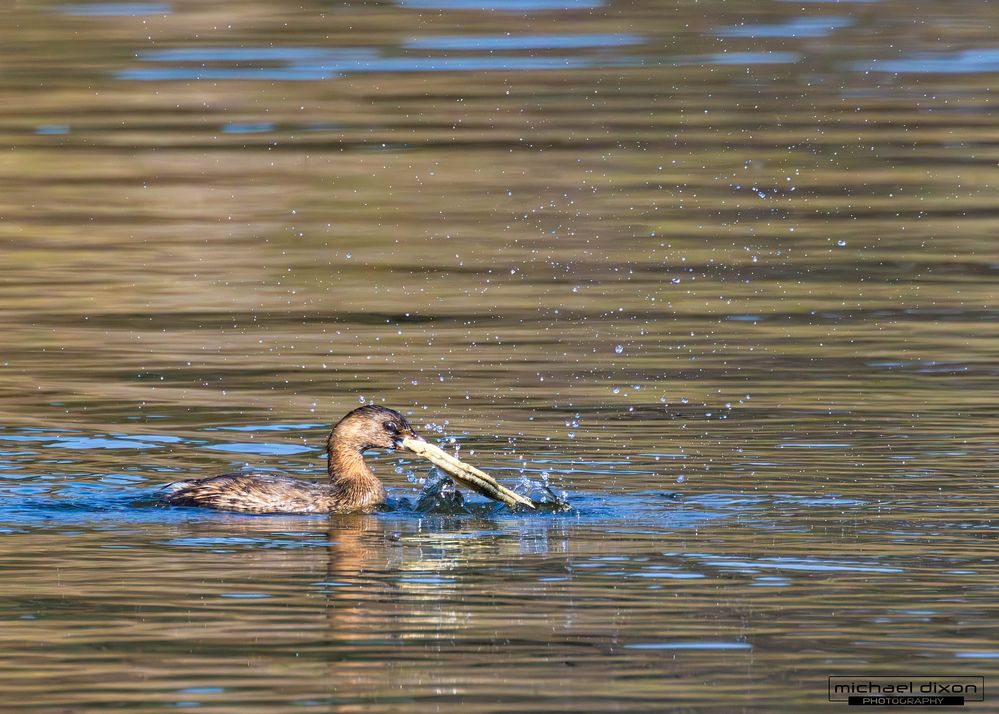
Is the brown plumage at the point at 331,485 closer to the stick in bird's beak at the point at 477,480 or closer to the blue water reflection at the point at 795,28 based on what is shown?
the stick in bird's beak at the point at 477,480

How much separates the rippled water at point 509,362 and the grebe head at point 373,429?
47 centimetres

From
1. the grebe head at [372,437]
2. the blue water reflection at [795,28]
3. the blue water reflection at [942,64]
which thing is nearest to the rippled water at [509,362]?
the blue water reflection at [942,64]

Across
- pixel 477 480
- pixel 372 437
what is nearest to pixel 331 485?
pixel 372 437

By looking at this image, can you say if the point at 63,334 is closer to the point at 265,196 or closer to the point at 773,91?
the point at 265,196

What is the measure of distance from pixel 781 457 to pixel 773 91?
16420 millimetres

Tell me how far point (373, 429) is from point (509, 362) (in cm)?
259

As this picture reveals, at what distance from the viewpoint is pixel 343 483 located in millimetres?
11594

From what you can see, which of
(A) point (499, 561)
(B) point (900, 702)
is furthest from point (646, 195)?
(B) point (900, 702)

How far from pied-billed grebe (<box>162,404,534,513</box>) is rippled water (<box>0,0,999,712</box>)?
13 cm

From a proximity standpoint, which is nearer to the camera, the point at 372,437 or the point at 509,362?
the point at 372,437

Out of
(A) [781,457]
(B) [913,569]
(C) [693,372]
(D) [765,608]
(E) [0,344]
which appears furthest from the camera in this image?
(E) [0,344]

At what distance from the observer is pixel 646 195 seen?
21.3 metres

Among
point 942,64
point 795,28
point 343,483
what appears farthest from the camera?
point 795,28

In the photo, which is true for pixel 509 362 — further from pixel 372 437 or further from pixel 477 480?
pixel 477 480
